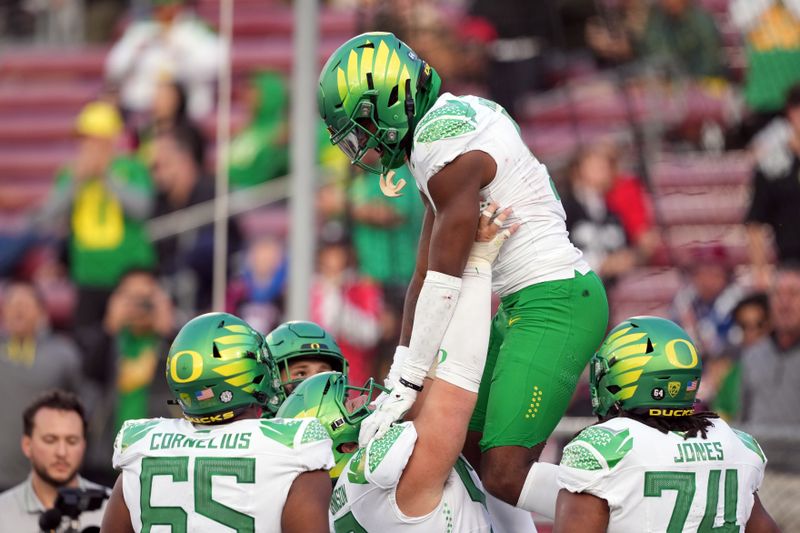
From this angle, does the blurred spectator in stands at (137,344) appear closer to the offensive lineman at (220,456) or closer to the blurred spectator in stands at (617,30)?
the blurred spectator in stands at (617,30)

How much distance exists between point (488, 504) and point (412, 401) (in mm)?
611

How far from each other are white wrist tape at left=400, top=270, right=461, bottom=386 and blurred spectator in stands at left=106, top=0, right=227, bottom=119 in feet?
29.9

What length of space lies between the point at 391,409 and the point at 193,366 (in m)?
0.63

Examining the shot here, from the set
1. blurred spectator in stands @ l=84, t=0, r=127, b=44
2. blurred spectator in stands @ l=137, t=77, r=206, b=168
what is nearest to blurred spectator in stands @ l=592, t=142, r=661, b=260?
blurred spectator in stands @ l=137, t=77, r=206, b=168

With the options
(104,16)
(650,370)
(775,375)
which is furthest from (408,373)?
(104,16)

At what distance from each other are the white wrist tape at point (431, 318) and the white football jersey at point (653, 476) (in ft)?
1.71

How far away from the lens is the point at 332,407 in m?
4.43

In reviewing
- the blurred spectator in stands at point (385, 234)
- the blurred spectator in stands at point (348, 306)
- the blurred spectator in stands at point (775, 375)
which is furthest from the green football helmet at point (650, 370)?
the blurred spectator in stands at point (385, 234)

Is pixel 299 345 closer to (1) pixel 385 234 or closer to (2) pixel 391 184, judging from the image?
(2) pixel 391 184

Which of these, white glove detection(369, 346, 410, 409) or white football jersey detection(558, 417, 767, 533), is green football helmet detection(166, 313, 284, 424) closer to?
white glove detection(369, 346, 410, 409)

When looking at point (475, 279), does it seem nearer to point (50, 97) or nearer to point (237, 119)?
point (237, 119)

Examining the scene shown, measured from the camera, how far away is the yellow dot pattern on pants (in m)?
4.11

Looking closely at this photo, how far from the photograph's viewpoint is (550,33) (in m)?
11.2

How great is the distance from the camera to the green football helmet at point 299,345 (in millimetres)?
5008
